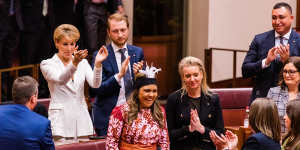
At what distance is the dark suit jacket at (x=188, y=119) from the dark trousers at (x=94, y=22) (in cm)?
286

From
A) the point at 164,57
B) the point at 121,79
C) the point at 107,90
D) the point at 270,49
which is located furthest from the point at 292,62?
the point at 164,57

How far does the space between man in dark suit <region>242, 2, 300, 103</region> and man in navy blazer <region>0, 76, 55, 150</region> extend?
80.2 inches

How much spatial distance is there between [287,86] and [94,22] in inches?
113

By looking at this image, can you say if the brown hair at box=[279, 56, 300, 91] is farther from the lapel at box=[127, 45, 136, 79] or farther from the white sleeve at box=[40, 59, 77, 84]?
the white sleeve at box=[40, 59, 77, 84]

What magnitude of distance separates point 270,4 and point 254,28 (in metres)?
0.47

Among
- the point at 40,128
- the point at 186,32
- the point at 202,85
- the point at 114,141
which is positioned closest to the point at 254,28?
the point at 186,32

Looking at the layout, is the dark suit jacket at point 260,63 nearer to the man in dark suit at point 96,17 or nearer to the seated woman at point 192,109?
the seated woman at point 192,109

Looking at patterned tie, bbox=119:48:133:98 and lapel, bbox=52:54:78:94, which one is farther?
patterned tie, bbox=119:48:133:98

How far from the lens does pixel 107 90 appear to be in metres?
3.98

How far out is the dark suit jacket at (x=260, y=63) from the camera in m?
4.56

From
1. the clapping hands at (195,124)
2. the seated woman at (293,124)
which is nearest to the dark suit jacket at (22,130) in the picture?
the clapping hands at (195,124)

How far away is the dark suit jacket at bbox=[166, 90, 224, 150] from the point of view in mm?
3889

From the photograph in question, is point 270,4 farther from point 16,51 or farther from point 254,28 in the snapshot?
point 16,51

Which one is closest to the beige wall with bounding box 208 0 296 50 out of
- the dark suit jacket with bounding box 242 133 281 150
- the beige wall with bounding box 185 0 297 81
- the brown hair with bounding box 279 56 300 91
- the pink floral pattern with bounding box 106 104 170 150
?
the beige wall with bounding box 185 0 297 81
